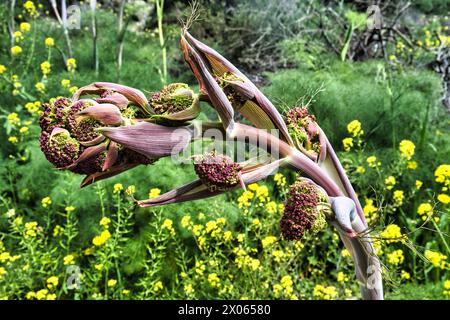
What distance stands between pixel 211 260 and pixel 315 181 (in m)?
1.44

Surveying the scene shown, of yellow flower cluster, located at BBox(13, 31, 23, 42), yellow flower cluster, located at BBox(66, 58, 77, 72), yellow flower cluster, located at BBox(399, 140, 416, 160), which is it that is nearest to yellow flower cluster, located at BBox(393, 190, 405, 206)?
yellow flower cluster, located at BBox(399, 140, 416, 160)

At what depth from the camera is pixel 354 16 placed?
128 inches

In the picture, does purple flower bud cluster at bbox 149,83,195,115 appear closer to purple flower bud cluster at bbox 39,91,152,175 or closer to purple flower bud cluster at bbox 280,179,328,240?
purple flower bud cluster at bbox 39,91,152,175

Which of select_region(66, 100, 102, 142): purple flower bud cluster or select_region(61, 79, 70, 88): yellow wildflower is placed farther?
select_region(61, 79, 70, 88): yellow wildflower

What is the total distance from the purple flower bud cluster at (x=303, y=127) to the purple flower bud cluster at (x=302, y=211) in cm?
6

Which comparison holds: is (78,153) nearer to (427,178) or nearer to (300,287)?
(300,287)

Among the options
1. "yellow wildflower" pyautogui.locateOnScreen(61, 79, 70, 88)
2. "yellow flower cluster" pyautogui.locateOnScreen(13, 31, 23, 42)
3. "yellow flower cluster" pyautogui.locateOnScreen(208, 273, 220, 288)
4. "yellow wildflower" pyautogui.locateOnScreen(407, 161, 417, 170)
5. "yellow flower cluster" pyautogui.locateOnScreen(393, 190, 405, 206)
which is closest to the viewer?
"yellow flower cluster" pyautogui.locateOnScreen(208, 273, 220, 288)

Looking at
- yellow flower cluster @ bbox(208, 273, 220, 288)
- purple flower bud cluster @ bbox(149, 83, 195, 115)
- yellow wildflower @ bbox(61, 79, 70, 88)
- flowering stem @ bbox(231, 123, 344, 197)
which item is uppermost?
purple flower bud cluster @ bbox(149, 83, 195, 115)

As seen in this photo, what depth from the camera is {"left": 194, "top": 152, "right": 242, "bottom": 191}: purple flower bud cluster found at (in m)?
0.53

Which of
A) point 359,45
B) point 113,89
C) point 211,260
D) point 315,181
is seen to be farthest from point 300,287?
point 359,45

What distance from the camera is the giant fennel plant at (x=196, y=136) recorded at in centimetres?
52

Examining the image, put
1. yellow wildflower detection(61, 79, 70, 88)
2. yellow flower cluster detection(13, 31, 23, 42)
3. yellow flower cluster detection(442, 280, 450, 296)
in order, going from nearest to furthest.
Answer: yellow flower cluster detection(442, 280, 450, 296)
yellow wildflower detection(61, 79, 70, 88)
yellow flower cluster detection(13, 31, 23, 42)

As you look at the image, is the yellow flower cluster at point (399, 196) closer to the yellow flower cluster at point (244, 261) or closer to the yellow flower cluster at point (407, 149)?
the yellow flower cluster at point (407, 149)

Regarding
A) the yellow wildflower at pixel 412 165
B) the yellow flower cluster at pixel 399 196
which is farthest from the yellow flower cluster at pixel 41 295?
the yellow wildflower at pixel 412 165
